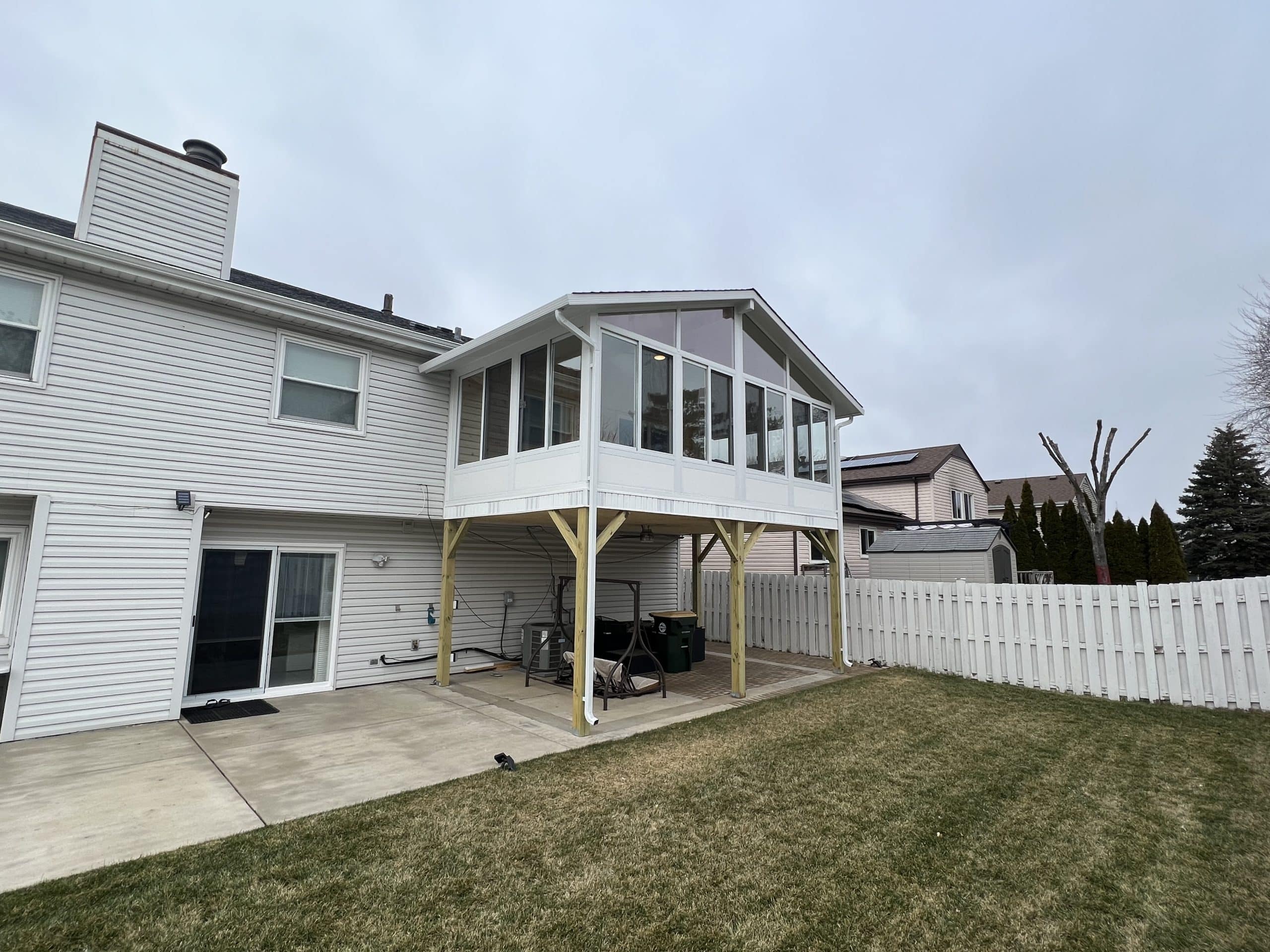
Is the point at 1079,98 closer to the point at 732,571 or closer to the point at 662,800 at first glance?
the point at 732,571

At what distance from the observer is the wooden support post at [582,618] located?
6.11 meters

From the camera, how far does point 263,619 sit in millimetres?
7500

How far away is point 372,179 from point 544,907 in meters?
21.6

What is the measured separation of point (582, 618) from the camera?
615 centimetres

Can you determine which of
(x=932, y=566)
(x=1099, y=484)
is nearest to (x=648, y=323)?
(x=932, y=566)

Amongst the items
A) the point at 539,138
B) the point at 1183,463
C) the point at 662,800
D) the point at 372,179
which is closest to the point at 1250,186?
the point at 1183,463

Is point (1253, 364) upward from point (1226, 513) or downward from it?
upward

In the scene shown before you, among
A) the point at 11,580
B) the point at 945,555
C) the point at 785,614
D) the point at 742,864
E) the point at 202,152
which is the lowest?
the point at 742,864

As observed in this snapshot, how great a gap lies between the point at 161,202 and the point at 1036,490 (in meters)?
44.9

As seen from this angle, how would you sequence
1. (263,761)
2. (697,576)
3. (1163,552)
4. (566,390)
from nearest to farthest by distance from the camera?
(263,761), (566,390), (697,576), (1163,552)

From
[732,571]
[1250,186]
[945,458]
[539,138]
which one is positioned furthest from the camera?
[945,458]

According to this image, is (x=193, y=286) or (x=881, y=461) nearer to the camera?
(x=193, y=286)

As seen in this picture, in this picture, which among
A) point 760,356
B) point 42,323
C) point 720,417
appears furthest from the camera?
point 760,356

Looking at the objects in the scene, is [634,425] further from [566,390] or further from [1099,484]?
[1099,484]
